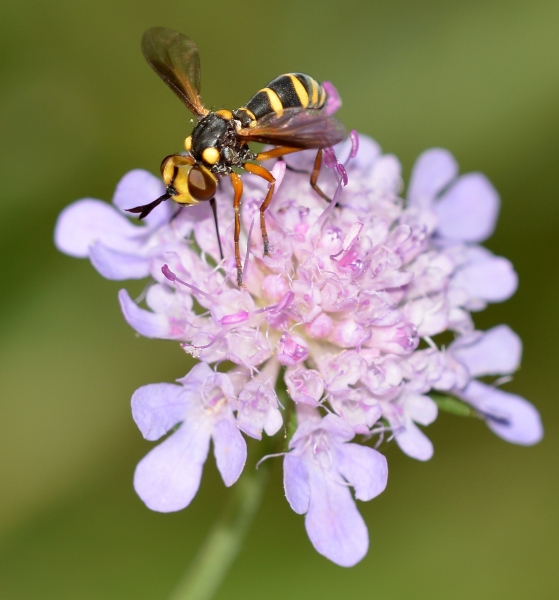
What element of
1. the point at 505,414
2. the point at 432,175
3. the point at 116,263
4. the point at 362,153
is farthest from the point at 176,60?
the point at 505,414

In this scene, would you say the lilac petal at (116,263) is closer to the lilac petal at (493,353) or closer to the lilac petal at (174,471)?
the lilac petal at (174,471)

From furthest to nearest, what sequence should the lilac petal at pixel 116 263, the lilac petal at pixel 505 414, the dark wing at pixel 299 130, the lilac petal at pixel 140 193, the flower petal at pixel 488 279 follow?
the flower petal at pixel 488 279
the lilac petal at pixel 505 414
the lilac petal at pixel 140 193
the lilac petal at pixel 116 263
the dark wing at pixel 299 130

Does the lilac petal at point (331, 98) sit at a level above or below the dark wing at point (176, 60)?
below

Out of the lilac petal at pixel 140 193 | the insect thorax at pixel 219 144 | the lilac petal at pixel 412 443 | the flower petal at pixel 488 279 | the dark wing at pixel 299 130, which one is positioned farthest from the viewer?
the flower petal at pixel 488 279

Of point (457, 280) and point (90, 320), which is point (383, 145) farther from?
point (90, 320)

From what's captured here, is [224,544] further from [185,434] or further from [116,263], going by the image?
[116,263]

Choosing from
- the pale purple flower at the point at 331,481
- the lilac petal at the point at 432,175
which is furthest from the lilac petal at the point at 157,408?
the lilac petal at the point at 432,175

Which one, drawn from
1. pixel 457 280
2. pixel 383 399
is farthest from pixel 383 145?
pixel 383 399
